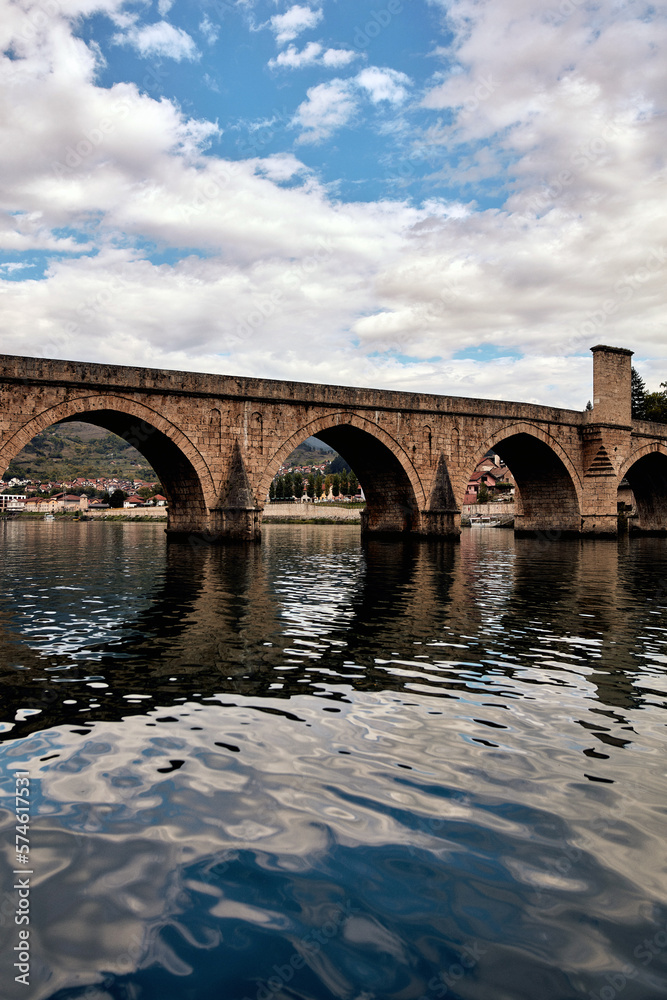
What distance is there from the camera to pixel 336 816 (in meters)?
3.56

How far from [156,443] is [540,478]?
20.7m

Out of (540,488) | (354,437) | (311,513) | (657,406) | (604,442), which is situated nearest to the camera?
(354,437)

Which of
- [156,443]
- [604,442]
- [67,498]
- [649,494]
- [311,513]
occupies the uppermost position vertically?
[604,442]

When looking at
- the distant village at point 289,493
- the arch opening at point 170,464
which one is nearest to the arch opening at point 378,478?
the arch opening at point 170,464

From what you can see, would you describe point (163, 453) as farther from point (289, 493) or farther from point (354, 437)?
point (289, 493)

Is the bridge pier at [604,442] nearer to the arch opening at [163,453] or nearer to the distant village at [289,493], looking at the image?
the arch opening at [163,453]

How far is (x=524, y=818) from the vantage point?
139 inches

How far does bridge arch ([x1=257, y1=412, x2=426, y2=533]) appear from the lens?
25047 mm

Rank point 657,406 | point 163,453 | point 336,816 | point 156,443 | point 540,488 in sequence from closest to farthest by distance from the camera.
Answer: point 336,816
point 156,443
point 163,453
point 540,488
point 657,406

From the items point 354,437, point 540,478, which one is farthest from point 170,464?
point 540,478

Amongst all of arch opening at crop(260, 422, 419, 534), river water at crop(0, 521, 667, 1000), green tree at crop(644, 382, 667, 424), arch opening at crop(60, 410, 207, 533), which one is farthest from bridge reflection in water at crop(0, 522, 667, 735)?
green tree at crop(644, 382, 667, 424)

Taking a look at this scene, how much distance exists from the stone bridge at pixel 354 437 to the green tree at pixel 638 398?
870 inches

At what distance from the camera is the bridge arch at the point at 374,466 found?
25.0 m

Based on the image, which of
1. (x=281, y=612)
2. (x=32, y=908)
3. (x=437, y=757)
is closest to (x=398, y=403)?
(x=281, y=612)
